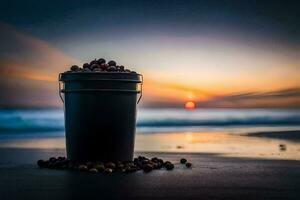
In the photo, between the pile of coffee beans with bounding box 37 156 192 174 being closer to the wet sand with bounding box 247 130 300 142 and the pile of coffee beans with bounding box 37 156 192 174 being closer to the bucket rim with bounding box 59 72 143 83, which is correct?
the bucket rim with bounding box 59 72 143 83

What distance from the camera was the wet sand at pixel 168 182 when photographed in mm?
5465

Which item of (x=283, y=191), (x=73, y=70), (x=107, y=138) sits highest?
(x=73, y=70)

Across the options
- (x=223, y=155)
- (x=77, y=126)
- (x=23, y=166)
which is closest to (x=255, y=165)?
(x=223, y=155)

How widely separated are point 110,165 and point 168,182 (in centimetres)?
114

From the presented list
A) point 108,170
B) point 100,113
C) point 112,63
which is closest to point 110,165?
point 108,170

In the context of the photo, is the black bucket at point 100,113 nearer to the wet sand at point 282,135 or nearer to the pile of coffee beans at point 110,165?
the pile of coffee beans at point 110,165

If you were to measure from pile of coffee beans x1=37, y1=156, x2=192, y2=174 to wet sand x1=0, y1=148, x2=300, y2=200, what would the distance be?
136 mm

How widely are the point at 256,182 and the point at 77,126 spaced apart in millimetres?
2224

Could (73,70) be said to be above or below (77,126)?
above

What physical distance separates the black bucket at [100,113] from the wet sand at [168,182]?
557 millimetres

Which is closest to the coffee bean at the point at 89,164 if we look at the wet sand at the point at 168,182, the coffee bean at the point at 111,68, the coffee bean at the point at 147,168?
the wet sand at the point at 168,182

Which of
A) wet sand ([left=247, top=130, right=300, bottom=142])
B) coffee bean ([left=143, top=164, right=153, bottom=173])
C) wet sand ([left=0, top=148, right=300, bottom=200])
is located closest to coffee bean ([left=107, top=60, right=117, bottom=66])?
coffee bean ([left=143, top=164, right=153, bottom=173])

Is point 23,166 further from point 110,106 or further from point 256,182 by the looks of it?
point 256,182

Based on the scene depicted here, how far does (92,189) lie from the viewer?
5.75 m
